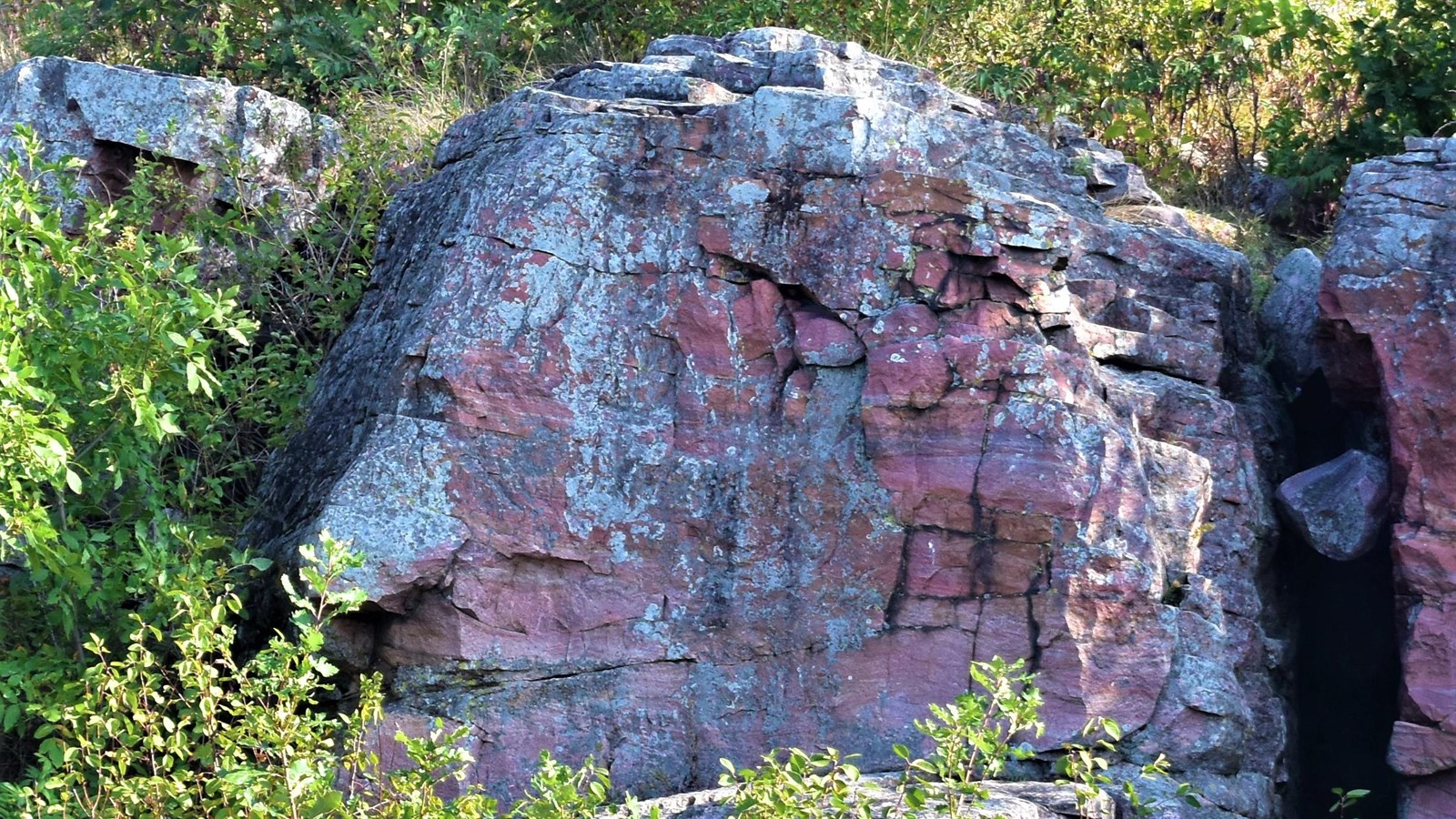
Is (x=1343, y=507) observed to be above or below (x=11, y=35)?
below

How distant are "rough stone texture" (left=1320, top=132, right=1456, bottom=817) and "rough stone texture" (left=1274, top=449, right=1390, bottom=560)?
0.32ft

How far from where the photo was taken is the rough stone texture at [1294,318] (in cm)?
574

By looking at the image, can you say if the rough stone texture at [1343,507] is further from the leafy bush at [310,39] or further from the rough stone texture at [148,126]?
the leafy bush at [310,39]

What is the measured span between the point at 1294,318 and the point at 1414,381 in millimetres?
963

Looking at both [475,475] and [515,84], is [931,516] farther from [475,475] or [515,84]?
[515,84]

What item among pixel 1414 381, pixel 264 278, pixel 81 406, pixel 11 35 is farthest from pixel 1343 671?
pixel 11 35

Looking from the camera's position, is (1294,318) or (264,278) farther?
(264,278)

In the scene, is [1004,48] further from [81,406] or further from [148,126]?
[81,406]

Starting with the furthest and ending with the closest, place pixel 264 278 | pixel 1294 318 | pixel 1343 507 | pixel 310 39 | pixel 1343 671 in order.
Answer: pixel 310 39 → pixel 264 278 → pixel 1294 318 → pixel 1343 671 → pixel 1343 507

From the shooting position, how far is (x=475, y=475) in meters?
4.58

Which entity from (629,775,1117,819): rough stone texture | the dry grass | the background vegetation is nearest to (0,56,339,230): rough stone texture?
the background vegetation

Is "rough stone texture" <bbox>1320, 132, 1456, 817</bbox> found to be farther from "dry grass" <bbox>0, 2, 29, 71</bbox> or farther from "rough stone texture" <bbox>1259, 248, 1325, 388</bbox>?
"dry grass" <bbox>0, 2, 29, 71</bbox>

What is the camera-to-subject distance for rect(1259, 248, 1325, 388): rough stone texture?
574cm

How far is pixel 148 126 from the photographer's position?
6.37 metres
